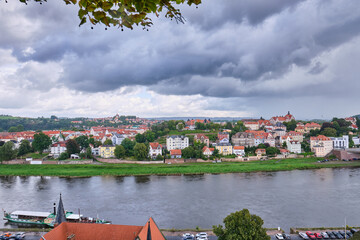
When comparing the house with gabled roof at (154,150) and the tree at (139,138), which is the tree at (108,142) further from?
the house with gabled roof at (154,150)

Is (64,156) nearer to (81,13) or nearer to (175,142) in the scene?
(175,142)

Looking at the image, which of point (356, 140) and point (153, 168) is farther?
point (356, 140)

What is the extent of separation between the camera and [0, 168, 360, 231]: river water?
52.0 feet

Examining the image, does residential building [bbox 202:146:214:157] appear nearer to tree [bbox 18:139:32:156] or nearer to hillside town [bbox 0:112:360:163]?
hillside town [bbox 0:112:360:163]

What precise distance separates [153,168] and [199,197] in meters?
13.4

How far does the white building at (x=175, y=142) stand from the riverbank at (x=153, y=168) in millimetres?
7207

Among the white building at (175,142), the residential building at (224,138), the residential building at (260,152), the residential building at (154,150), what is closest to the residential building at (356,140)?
the residential building at (260,152)

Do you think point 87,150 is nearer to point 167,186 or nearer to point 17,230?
point 167,186

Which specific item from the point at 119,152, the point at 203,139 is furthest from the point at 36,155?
the point at 203,139

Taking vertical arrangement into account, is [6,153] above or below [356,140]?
above

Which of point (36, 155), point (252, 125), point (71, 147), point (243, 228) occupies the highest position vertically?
point (252, 125)

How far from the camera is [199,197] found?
20141mm

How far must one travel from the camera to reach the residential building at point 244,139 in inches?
1786

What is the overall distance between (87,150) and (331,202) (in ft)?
108
